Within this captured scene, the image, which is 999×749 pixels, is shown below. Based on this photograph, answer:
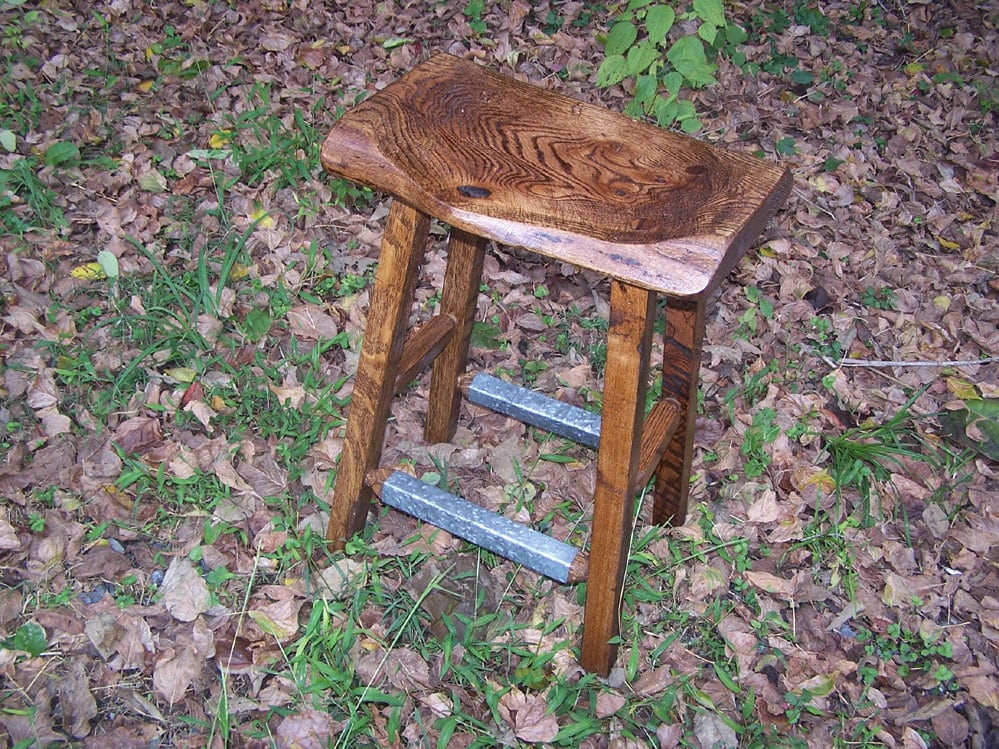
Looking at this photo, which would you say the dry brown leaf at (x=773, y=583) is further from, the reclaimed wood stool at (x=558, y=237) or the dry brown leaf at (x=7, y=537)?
the dry brown leaf at (x=7, y=537)

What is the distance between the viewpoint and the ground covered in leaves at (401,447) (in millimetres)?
2039

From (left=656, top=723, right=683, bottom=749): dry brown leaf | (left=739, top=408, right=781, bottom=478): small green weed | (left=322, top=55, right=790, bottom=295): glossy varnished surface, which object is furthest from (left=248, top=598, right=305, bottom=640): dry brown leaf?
A: (left=739, top=408, right=781, bottom=478): small green weed

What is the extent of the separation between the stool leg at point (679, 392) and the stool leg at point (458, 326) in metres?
0.50

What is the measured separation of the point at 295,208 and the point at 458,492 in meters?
1.34

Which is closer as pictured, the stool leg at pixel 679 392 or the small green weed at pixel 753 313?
the stool leg at pixel 679 392

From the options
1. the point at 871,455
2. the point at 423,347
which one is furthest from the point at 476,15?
the point at 871,455

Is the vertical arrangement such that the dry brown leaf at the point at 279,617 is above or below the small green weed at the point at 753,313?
below

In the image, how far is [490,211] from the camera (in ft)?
4.75

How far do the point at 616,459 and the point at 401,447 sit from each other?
1018 millimetres

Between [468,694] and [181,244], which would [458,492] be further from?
[181,244]

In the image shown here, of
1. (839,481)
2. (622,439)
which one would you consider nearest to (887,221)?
(839,481)

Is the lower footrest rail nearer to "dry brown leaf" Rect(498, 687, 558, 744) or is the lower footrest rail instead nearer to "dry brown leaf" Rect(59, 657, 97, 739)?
"dry brown leaf" Rect(498, 687, 558, 744)

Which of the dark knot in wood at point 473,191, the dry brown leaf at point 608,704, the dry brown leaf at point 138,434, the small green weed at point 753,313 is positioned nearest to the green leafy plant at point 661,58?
the small green weed at point 753,313

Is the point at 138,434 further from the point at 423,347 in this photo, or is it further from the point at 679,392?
the point at 679,392
